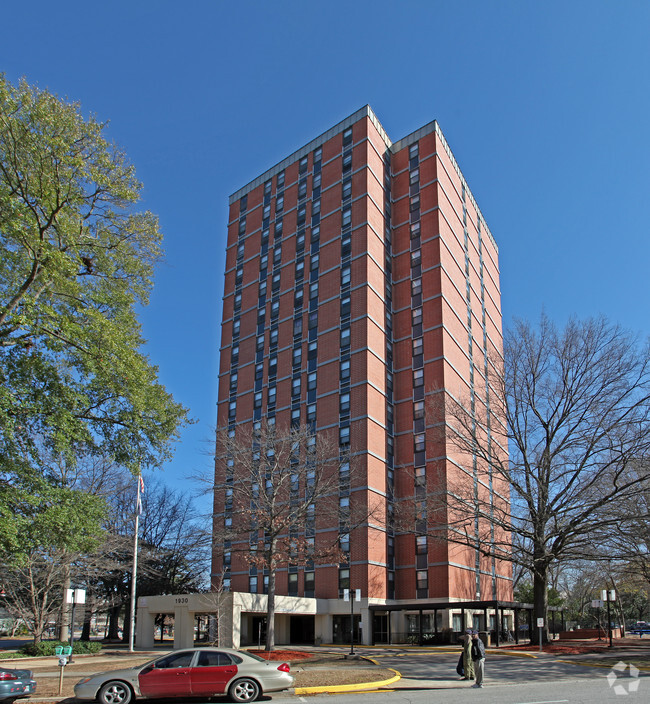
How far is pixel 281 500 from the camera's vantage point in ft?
147

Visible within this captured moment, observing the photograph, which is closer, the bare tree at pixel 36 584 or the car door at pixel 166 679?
the car door at pixel 166 679

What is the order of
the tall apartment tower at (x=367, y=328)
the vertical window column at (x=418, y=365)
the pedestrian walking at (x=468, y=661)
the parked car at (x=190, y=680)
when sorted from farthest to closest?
the tall apartment tower at (x=367, y=328) → the vertical window column at (x=418, y=365) → the pedestrian walking at (x=468, y=661) → the parked car at (x=190, y=680)

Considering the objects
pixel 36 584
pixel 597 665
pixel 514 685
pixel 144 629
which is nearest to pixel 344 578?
pixel 144 629

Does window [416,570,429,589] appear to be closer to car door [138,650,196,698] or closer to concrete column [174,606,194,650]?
concrete column [174,606,194,650]

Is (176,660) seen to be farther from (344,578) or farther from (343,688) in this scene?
(344,578)

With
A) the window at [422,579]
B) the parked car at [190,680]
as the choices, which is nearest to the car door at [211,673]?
the parked car at [190,680]

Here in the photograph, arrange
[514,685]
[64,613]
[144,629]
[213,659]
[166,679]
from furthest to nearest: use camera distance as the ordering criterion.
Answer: [144,629] → [64,613] → [514,685] → [213,659] → [166,679]

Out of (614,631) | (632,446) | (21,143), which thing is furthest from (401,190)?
(21,143)

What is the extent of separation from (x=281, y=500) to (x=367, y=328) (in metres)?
15.6

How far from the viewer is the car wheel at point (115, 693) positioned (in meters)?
14.2

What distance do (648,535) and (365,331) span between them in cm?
2638

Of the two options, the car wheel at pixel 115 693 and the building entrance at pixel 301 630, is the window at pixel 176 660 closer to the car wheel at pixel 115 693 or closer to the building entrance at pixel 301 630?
the car wheel at pixel 115 693

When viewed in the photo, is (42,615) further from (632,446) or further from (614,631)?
(614,631)

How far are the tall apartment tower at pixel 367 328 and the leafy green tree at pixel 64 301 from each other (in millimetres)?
26173
